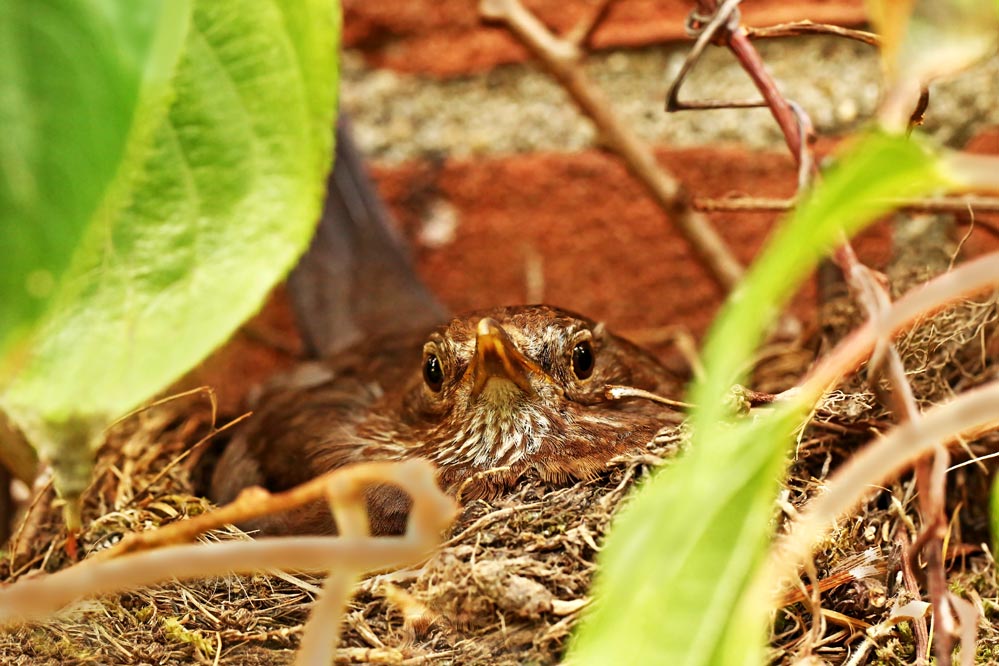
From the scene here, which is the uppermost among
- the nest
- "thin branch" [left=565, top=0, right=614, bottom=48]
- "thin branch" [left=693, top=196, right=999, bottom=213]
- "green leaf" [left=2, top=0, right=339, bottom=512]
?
"green leaf" [left=2, top=0, right=339, bottom=512]

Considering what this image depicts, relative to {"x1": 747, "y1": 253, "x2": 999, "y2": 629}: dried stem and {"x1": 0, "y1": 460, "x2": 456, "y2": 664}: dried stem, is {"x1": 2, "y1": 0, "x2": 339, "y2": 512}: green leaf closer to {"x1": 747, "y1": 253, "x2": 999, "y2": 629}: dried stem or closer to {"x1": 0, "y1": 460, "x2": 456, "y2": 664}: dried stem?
{"x1": 0, "y1": 460, "x2": 456, "y2": 664}: dried stem

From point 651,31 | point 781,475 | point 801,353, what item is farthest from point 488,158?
point 781,475

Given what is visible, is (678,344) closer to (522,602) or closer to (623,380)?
(623,380)

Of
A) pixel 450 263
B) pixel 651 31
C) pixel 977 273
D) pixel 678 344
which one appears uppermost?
pixel 977 273

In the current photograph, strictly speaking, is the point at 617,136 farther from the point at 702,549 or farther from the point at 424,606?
the point at 702,549

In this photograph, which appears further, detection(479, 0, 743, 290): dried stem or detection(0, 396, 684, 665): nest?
detection(479, 0, 743, 290): dried stem

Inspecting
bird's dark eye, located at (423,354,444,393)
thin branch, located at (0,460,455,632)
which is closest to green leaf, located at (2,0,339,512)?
thin branch, located at (0,460,455,632)

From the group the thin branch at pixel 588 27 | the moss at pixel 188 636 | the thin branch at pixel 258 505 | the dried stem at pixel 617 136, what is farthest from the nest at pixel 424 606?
the thin branch at pixel 588 27
